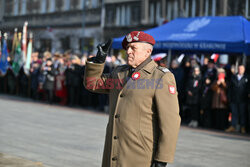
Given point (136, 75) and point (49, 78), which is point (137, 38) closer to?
point (136, 75)

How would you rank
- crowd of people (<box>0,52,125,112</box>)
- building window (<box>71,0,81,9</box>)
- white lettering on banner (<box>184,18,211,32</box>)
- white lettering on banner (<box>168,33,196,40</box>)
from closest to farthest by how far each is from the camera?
1. white lettering on banner (<box>168,33,196,40</box>)
2. white lettering on banner (<box>184,18,211,32</box>)
3. crowd of people (<box>0,52,125,112</box>)
4. building window (<box>71,0,81,9</box>)

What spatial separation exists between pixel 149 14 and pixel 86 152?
30844 mm

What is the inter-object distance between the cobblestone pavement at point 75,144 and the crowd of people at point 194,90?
0.93 meters

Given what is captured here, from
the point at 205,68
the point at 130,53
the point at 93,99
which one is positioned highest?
the point at 130,53

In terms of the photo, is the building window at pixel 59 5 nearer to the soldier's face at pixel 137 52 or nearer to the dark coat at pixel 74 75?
the dark coat at pixel 74 75

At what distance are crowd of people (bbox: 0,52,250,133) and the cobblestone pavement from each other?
0.93 m

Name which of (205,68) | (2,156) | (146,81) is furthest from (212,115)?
(146,81)

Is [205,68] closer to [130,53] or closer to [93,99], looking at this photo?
[93,99]

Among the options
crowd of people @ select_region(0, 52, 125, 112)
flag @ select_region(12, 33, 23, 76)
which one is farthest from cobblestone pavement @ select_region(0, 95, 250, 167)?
crowd of people @ select_region(0, 52, 125, 112)

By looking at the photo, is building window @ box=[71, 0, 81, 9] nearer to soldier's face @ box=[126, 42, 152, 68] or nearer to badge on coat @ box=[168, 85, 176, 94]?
soldier's face @ box=[126, 42, 152, 68]

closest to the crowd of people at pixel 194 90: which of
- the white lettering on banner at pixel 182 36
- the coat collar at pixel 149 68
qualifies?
the white lettering on banner at pixel 182 36

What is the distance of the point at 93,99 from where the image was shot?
1930cm

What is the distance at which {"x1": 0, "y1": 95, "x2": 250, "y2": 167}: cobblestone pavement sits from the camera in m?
8.30

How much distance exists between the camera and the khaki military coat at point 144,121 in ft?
13.6
